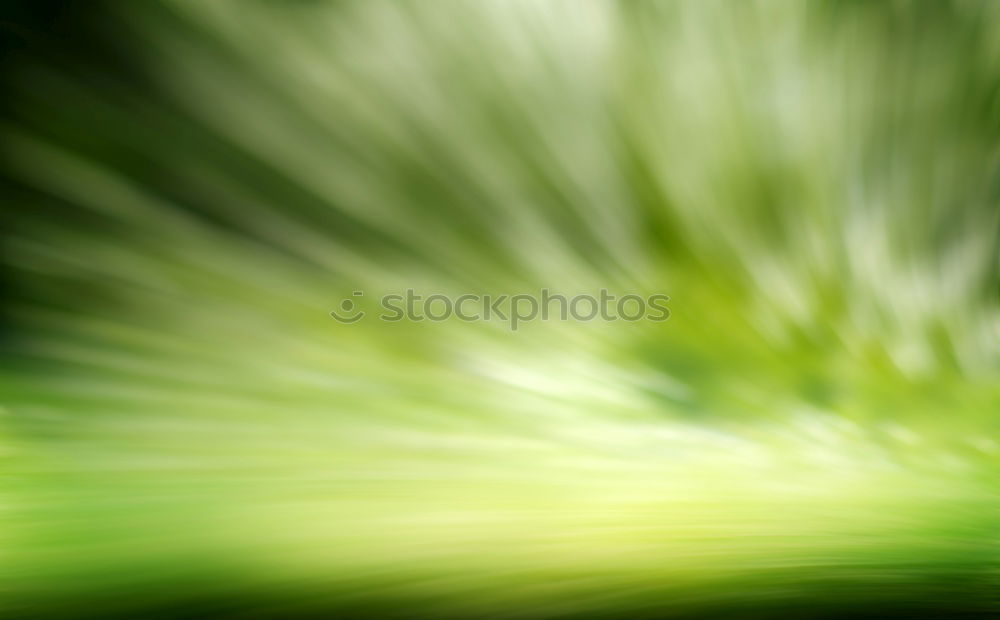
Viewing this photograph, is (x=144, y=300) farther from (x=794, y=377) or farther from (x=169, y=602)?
(x=794, y=377)

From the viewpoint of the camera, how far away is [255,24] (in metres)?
0.30

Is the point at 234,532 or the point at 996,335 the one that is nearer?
the point at 234,532

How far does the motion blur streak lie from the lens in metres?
0.29

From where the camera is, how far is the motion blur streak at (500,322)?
290mm

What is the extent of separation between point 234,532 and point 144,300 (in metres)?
0.09

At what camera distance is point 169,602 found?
29 cm

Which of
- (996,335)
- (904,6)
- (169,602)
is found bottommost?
(169,602)

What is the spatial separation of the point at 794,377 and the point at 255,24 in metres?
0.26

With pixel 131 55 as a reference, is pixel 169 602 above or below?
below

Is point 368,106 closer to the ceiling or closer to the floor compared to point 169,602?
closer to the ceiling

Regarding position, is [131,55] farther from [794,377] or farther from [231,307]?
[794,377]

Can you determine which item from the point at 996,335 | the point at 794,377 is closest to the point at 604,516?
the point at 794,377

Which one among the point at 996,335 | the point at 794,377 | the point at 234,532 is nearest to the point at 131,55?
the point at 234,532

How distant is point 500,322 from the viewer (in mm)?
336
